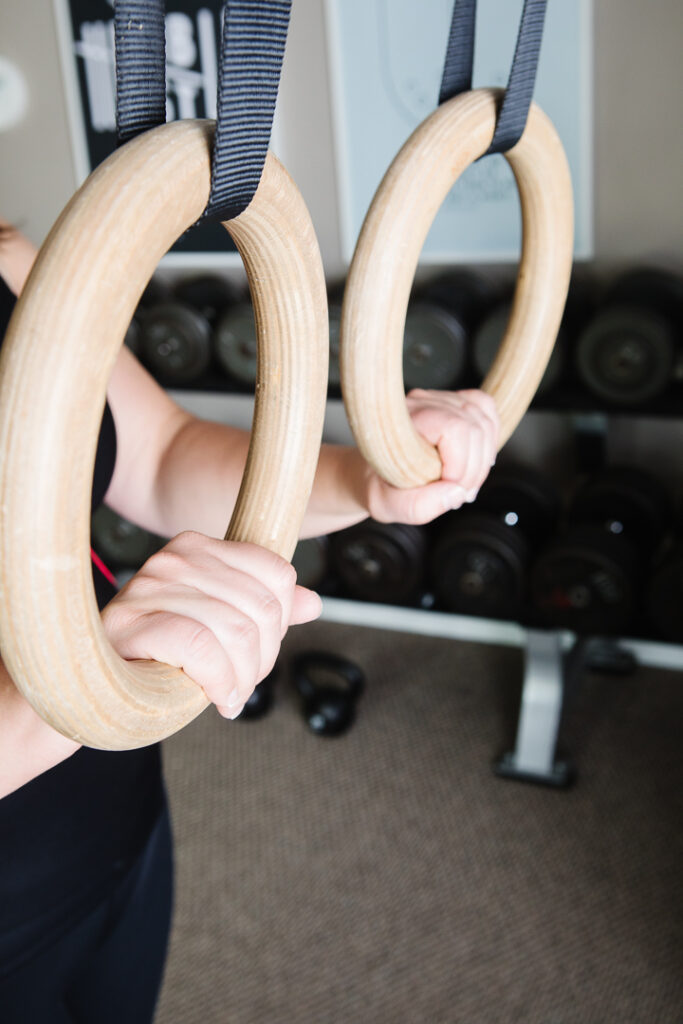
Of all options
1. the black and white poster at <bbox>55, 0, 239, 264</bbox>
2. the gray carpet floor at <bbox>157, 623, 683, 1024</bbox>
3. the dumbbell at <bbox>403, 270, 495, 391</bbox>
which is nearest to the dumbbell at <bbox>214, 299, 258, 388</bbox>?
the black and white poster at <bbox>55, 0, 239, 264</bbox>

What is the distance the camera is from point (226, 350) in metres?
2.46

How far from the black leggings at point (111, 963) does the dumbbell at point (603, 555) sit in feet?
4.25

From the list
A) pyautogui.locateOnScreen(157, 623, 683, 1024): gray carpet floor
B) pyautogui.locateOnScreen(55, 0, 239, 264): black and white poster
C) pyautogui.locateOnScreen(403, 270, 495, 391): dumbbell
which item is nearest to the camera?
pyautogui.locateOnScreen(157, 623, 683, 1024): gray carpet floor

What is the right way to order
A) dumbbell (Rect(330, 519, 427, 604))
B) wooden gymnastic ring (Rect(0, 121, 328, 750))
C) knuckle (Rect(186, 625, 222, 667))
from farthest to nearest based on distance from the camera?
dumbbell (Rect(330, 519, 427, 604))
knuckle (Rect(186, 625, 222, 667))
wooden gymnastic ring (Rect(0, 121, 328, 750))

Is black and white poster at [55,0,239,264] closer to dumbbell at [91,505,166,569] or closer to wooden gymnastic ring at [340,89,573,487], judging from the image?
dumbbell at [91,505,166,569]

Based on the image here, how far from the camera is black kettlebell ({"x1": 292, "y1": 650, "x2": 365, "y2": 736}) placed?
94.3 inches

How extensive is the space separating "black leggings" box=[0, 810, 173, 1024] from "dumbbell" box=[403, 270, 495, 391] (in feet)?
4.66

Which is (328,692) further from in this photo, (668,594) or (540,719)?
(668,594)

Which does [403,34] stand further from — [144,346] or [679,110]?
[144,346]

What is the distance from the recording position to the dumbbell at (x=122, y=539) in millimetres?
2725

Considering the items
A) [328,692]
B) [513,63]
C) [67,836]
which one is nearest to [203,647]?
[513,63]

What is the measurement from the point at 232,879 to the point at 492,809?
65 cm

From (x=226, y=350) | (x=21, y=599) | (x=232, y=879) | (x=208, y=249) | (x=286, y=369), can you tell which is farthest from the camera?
(x=208, y=249)

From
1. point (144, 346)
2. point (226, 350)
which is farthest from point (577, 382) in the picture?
point (144, 346)
